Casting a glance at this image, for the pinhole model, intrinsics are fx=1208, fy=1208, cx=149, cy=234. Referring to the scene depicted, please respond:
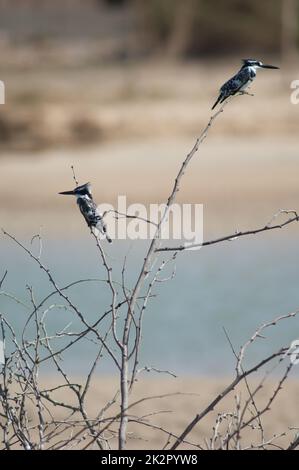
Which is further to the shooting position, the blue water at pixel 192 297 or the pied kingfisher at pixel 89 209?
the blue water at pixel 192 297

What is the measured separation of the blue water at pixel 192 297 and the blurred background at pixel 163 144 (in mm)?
22

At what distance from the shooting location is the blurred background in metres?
10.1

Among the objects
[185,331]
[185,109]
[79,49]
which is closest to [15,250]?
[185,331]

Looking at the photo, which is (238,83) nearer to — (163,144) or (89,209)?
(89,209)

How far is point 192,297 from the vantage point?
10570 mm

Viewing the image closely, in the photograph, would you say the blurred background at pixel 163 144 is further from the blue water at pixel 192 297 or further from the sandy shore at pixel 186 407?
the sandy shore at pixel 186 407

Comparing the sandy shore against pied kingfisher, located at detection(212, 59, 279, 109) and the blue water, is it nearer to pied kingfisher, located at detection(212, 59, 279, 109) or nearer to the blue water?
the blue water

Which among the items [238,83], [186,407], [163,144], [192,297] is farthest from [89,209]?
[163,144]

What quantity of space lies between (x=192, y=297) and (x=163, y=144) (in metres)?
7.98

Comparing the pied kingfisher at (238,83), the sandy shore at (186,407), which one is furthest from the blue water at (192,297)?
the pied kingfisher at (238,83)

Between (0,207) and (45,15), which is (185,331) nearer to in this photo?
(0,207)

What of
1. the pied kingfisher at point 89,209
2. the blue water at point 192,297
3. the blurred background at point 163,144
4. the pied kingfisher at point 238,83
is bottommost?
the pied kingfisher at point 89,209

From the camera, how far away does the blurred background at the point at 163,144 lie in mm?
10109

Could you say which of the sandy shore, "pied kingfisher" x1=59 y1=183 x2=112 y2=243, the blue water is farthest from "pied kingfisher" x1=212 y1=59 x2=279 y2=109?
the blue water
